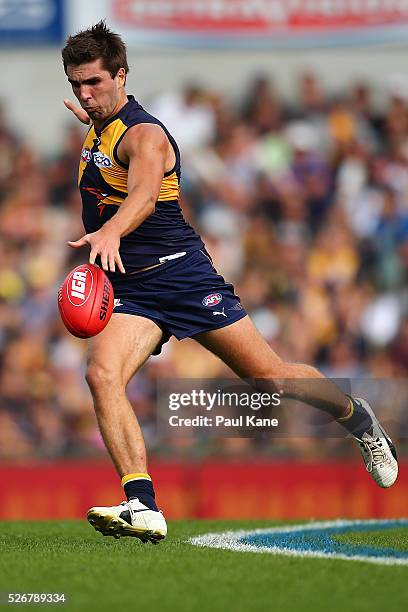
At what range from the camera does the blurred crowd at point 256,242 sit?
11.1 metres

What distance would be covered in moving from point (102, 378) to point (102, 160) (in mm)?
1057

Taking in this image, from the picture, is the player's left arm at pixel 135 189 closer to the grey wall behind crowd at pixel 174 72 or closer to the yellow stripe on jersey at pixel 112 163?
the yellow stripe on jersey at pixel 112 163

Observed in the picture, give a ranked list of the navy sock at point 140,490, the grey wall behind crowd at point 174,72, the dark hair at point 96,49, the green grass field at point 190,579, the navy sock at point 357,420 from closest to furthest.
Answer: the green grass field at point 190,579, the navy sock at point 140,490, the dark hair at point 96,49, the navy sock at point 357,420, the grey wall behind crowd at point 174,72

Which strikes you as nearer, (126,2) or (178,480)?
(178,480)

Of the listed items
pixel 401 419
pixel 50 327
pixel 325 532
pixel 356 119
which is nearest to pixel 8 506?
pixel 50 327

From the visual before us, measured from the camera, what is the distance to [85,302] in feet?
18.2

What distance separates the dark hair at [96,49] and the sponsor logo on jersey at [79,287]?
97 cm

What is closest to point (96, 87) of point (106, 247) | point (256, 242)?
point (106, 247)

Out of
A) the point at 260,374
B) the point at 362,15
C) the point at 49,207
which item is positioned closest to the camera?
the point at 260,374

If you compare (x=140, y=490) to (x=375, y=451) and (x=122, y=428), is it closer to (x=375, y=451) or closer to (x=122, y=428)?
(x=122, y=428)

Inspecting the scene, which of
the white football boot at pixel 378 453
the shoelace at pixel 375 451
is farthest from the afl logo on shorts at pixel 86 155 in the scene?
the shoelace at pixel 375 451

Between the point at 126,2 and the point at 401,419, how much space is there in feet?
21.1

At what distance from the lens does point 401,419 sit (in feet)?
32.3

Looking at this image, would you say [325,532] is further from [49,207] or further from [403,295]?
[49,207]
